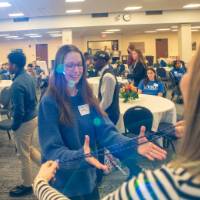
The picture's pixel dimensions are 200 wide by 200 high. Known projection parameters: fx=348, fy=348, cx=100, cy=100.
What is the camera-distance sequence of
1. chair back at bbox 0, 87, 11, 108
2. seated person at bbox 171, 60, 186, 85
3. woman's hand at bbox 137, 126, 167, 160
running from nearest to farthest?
1. woman's hand at bbox 137, 126, 167, 160
2. chair back at bbox 0, 87, 11, 108
3. seated person at bbox 171, 60, 186, 85

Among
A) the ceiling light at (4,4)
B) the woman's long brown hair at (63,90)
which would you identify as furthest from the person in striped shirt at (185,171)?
the ceiling light at (4,4)

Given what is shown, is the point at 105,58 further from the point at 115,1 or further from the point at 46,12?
the point at 46,12

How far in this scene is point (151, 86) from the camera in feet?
19.2

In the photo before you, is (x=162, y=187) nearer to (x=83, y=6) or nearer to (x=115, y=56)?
(x=83, y=6)

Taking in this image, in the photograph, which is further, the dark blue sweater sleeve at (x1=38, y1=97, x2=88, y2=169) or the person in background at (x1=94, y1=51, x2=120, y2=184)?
the person in background at (x1=94, y1=51, x2=120, y2=184)

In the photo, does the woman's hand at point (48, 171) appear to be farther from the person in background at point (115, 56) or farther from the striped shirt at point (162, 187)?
the person in background at point (115, 56)

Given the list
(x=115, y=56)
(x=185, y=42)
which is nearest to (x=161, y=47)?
(x=115, y=56)

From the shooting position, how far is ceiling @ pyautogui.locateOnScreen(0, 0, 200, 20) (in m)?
10.6

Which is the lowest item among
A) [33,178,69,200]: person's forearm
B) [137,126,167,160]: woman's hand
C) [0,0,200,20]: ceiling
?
[33,178,69,200]: person's forearm

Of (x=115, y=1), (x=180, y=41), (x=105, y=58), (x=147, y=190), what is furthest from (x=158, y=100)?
(x=180, y=41)

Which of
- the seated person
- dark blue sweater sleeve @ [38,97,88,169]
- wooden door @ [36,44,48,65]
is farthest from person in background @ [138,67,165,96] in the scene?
wooden door @ [36,44,48,65]

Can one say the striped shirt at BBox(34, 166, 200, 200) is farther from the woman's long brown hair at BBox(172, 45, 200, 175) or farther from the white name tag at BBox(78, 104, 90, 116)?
the white name tag at BBox(78, 104, 90, 116)

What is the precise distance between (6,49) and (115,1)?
15.0 metres

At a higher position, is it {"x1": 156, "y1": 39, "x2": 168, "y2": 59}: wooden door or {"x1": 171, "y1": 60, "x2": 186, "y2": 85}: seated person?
{"x1": 156, "y1": 39, "x2": 168, "y2": 59}: wooden door
